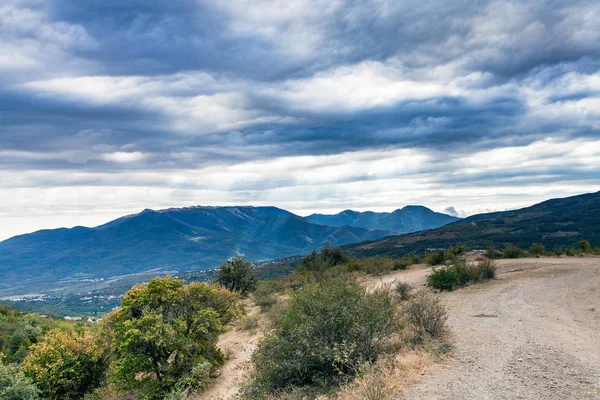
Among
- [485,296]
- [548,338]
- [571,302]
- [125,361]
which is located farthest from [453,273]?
[125,361]

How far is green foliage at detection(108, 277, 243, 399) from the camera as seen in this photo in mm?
20469

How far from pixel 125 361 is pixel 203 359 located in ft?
13.8

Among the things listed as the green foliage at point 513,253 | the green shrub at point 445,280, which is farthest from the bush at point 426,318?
the green foliage at point 513,253

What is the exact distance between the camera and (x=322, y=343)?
1225 cm

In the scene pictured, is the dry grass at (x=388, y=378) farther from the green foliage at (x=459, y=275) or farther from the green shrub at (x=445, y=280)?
the green foliage at (x=459, y=275)

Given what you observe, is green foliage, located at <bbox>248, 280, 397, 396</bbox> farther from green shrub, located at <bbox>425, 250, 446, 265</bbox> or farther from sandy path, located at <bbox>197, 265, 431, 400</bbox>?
green shrub, located at <bbox>425, 250, 446, 265</bbox>

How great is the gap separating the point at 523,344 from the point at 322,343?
698 centimetres

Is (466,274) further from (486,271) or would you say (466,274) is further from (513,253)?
(513,253)

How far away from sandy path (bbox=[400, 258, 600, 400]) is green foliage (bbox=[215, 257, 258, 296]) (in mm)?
27339

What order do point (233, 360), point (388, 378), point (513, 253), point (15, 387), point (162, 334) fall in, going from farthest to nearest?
point (513, 253)
point (233, 360)
point (15, 387)
point (162, 334)
point (388, 378)

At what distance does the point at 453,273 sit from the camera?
93.6 feet

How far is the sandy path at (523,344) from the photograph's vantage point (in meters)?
9.51

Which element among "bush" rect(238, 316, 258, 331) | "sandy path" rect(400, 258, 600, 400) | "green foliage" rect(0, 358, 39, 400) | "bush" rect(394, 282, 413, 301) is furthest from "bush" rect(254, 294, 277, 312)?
"green foliage" rect(0, 358, 39, 400)

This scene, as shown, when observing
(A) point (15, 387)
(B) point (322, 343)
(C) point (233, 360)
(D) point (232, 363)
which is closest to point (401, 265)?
(C) point (233, 360)
